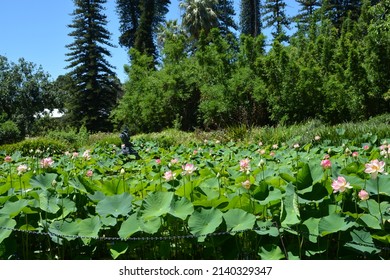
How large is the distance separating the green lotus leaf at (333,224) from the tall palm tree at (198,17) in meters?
26.7

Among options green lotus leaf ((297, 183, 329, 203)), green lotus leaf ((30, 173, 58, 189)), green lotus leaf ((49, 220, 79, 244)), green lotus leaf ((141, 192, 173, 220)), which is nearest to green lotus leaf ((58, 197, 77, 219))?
green lotus leaf ((49, 220, 79, 244))

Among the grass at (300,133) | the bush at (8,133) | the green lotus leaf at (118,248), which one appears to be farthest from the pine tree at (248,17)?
the green lotus leaf at (118,248)

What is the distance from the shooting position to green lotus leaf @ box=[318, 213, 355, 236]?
4.99ft

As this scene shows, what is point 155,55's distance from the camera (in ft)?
94.4

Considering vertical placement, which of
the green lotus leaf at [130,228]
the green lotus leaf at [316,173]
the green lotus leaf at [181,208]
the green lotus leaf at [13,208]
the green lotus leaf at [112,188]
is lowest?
the green lotus leaf at [130,228]

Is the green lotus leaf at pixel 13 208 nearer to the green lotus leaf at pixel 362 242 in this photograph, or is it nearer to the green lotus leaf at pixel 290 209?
the green lotus leaf at pixel 290 209

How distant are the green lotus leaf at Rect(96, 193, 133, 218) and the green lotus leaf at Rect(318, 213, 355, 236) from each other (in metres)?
0.78

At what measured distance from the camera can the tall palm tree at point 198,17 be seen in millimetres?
27361

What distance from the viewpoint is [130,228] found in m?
1.67

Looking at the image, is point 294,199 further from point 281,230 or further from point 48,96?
point 48,96

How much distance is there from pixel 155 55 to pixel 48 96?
7871 mm

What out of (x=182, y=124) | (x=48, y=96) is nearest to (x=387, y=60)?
(x=182, y=124)

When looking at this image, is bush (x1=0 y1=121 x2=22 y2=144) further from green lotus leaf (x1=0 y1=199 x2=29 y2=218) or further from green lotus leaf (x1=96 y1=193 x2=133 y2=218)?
A: green lotus leaf (x1=96 y1=193 x2=133 y2=218)

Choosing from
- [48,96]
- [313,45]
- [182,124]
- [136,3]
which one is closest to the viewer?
[313,45]
